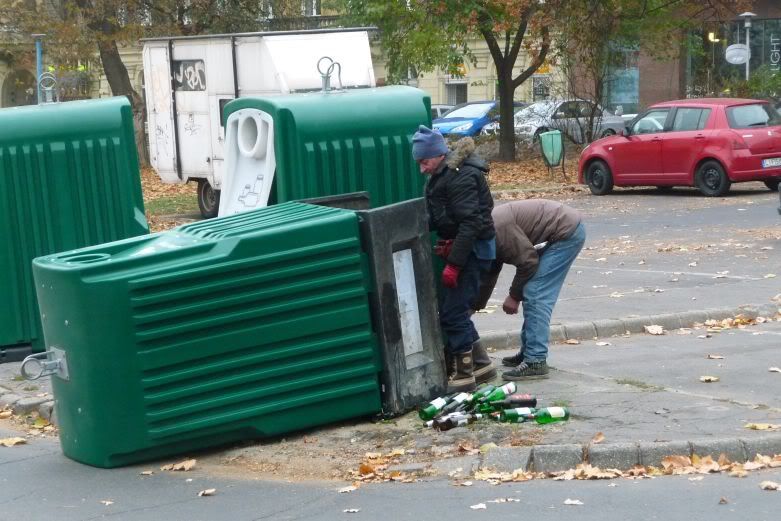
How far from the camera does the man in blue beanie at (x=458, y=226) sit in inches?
297

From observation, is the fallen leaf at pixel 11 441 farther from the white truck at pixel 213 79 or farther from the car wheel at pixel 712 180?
the car wheel at pixel 712 180

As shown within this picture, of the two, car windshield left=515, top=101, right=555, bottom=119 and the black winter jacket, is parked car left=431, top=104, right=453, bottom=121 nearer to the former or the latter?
car windshield left=515, top=101, right=555, bottom=119

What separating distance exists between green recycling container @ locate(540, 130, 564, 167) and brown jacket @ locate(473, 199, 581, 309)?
58.4 feet

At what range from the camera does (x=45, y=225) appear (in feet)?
31.7

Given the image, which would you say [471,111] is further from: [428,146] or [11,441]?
[11,441]

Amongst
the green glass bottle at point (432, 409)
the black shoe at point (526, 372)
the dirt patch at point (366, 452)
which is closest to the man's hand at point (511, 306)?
the black shoe at point (526, 372)

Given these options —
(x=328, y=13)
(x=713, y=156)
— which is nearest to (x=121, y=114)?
(x=713, y=156)

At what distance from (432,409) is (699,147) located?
587 inches

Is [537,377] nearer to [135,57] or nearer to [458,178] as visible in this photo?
[458,178]

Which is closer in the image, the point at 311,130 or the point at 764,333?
the point at 311,130

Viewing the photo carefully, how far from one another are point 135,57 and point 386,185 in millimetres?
47722

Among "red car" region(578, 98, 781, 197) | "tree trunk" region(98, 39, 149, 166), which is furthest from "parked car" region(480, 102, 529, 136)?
"red car" region(578, 98, 781, 197)

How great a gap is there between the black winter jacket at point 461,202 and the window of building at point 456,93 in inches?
1853

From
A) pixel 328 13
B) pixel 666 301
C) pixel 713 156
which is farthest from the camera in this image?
pixel 328 13
